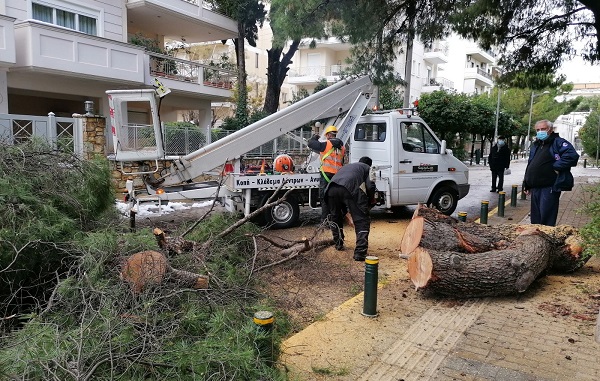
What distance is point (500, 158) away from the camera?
43.8ft

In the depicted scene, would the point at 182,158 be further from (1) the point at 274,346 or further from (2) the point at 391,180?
(1) the point at 274,346

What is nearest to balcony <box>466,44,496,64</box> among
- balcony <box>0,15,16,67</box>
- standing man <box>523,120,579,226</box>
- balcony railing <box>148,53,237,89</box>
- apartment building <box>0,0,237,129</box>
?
balcony railing <box>148,53,237,89</box>

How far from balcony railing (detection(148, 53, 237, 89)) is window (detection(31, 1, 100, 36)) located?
1.88m

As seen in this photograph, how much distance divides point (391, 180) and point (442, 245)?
3327 mm

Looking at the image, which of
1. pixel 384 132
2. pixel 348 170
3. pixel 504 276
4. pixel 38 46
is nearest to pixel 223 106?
pixel 38 46

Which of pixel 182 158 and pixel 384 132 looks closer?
pixel 182 158

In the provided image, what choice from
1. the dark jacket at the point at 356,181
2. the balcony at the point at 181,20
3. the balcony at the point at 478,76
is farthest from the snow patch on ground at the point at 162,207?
the balcony at the point at 478,76

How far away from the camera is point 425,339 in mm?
3875

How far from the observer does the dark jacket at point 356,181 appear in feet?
20.1

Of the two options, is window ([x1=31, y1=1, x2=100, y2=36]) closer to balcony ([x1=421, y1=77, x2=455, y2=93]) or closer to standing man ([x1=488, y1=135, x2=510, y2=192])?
standing man ([x1=488, y1=135, x2=510, y2=192])

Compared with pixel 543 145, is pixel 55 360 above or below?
below

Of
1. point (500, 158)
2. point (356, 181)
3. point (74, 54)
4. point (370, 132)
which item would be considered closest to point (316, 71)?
point (500, 158)

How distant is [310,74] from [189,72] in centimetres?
1903

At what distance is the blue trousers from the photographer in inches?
259
